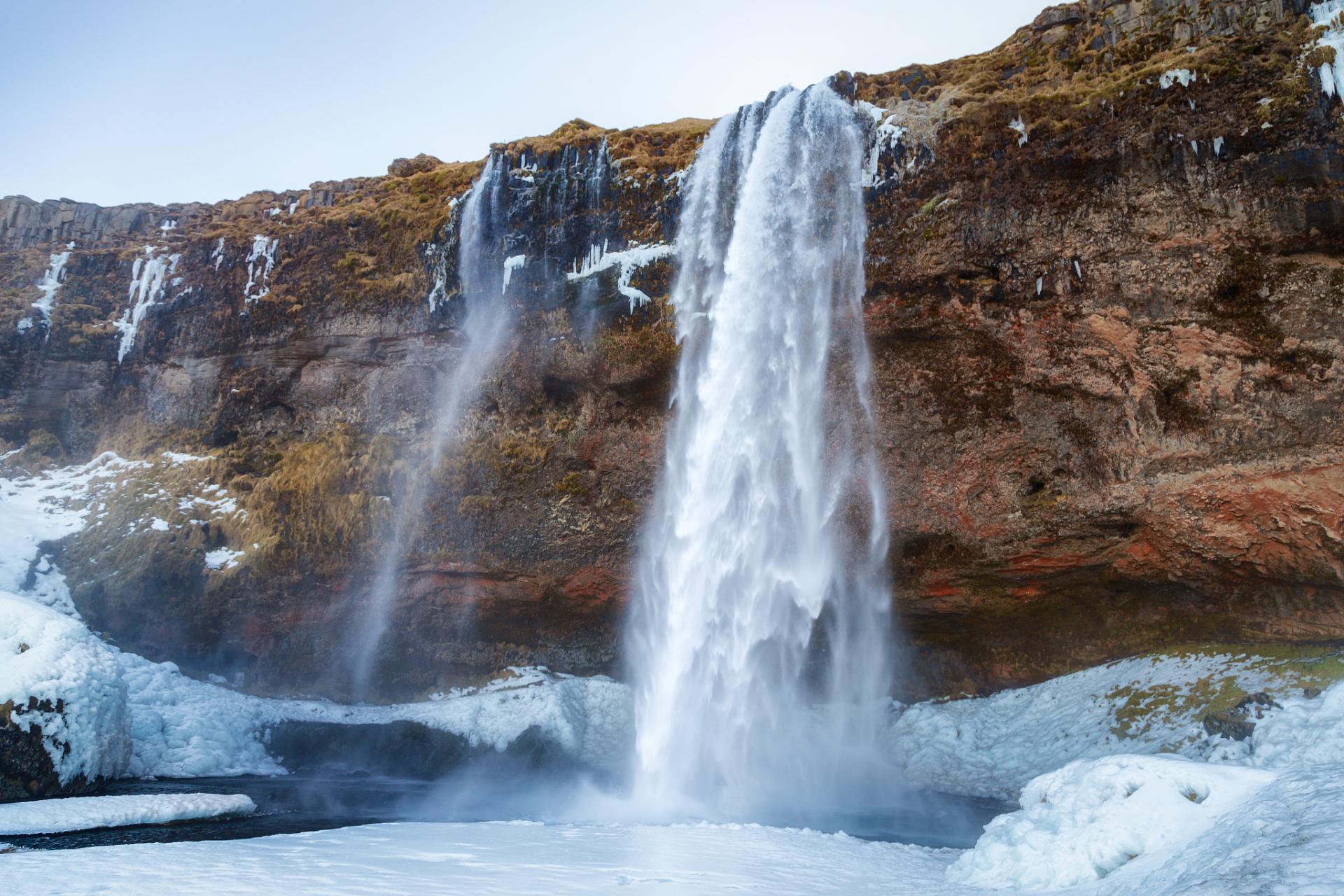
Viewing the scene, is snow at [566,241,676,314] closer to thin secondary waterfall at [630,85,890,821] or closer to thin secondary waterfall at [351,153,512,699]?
thin secondary waterfall at [630,85,890,821]

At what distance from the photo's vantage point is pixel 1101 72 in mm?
14281

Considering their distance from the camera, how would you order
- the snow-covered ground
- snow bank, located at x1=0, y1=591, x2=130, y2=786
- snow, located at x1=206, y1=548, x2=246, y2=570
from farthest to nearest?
snow, located at x1=206, y1=548, x2=246, y2=570 → snow bank, located at x1=0, y1=591, x2=130, y2=786 → the snow-covered ground

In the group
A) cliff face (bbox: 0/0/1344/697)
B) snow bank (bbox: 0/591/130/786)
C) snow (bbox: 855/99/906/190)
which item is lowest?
snow bank (bbox: 0/591/130/786)

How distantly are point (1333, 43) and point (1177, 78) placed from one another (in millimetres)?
2045

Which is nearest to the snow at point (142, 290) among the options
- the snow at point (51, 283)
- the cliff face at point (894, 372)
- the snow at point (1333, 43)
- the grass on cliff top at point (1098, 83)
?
the cliff face at point (894, 372)

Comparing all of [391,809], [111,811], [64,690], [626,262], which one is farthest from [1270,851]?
[64,690]

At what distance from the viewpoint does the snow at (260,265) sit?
797 inches

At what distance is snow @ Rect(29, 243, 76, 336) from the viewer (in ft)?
70.2

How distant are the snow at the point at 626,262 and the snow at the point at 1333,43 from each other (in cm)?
1110

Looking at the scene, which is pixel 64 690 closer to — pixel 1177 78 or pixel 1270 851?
pixel 1270 851

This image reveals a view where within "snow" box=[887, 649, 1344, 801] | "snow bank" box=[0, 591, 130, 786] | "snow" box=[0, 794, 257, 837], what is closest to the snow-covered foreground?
"snow" box=[0, 794, 257, 837]

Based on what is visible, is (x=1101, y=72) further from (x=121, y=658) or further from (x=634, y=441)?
(x=121, y=658)

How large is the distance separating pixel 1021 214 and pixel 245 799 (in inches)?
636

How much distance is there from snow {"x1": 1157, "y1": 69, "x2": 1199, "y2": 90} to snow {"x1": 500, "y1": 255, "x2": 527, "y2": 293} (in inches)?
492
